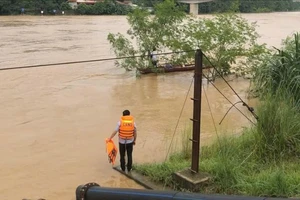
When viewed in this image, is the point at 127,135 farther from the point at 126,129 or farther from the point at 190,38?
the point at 190,38

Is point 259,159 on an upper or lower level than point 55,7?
lower

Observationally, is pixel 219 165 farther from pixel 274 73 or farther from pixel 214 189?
pixel 274 73

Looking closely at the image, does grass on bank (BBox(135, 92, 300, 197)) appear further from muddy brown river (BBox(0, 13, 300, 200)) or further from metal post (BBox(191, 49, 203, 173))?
muddy brown river (BBox(0, 13, 300, 200))

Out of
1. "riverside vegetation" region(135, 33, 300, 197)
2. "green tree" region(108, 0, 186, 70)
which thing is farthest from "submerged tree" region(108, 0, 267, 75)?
"riverside vegetation" region(135, 33, 300, 197)

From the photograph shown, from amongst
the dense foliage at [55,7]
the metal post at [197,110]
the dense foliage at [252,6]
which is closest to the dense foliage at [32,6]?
the dense foliage at [55,7]

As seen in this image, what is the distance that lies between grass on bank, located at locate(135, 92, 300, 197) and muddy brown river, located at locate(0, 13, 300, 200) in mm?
951

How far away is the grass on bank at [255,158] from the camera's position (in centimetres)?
634

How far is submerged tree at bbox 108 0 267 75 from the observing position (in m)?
18.8

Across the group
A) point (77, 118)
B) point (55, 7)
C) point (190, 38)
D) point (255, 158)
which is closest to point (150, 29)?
point (190, 38)

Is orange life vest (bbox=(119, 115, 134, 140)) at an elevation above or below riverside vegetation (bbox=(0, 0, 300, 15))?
below

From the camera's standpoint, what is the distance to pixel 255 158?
24.6ft

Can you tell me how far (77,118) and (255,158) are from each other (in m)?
7.06

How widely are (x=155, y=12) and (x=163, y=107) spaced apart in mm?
7609

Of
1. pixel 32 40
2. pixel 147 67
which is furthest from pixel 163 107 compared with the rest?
pixel 32 40
